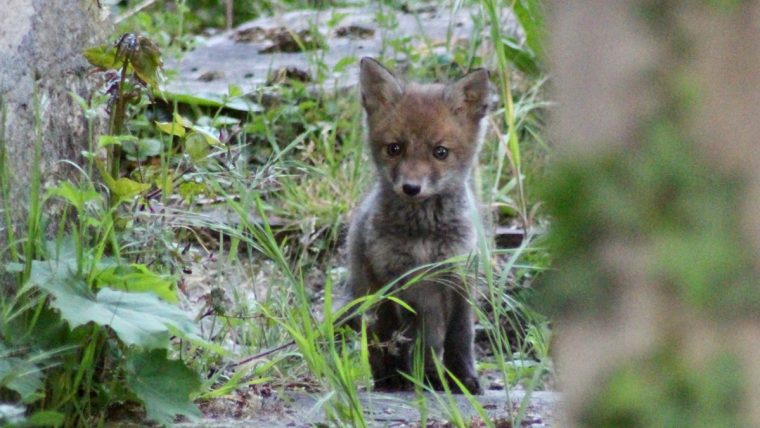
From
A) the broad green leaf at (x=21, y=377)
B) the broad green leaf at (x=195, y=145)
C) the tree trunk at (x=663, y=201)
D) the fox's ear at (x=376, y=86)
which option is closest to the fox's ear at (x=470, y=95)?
the fox's ear at (x=376, y=86)

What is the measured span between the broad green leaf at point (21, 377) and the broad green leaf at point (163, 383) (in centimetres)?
28

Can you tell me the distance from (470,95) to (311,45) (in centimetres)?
314

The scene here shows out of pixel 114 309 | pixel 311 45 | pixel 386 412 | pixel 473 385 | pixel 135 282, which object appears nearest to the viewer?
pixel 114 309

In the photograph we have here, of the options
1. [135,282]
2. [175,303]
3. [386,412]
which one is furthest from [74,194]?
[386,412]

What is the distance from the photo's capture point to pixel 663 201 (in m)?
1.40

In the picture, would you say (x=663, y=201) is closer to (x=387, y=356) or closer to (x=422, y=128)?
(x=387, y=356)

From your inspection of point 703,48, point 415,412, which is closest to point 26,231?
point 415,412

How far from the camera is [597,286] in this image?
143cm

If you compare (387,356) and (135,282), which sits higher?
(135,282)

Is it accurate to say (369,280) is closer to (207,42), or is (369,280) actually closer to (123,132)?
(123,132)

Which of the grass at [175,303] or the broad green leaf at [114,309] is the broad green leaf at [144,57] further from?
the broad green leaf at [114,309]

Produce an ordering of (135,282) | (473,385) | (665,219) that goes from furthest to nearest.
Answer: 1. (473,385)
2. (135,282)
3. (665,219)

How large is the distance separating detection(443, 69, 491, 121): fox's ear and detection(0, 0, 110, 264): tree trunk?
1.72m

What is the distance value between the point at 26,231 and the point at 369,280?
1.65m
